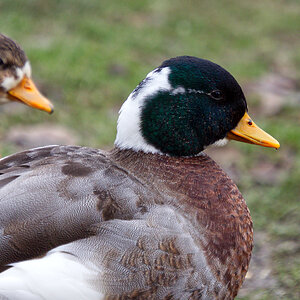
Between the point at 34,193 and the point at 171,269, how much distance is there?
0.65 meters

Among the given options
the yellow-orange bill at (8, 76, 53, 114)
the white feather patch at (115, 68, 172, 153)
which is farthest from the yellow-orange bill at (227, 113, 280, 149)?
the yellow-orange bill at (8, 76, 53, 114)

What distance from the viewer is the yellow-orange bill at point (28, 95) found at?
3.70 metres

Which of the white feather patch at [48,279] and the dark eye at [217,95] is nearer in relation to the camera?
the white feather patch at [48,279]

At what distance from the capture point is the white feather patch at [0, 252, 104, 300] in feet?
7.52

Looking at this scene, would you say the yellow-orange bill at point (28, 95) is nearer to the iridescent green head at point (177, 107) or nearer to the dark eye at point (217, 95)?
the iridescent green head at point (177, 107)

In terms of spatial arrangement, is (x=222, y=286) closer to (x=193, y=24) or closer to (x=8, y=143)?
(x=8, y=143)

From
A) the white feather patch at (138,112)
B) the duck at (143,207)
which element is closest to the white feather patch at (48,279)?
the duck at (143,207)

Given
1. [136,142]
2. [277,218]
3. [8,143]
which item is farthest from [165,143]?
[8,143]

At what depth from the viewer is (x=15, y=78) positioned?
3.65 meters

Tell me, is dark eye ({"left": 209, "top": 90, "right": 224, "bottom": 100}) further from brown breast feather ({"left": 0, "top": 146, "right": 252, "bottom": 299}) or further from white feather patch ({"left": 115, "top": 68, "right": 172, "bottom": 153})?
brown breast feather ({"left": 0, "top": 146, "right": 252, "bottom": 299})

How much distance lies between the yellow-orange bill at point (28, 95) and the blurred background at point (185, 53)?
79 cm

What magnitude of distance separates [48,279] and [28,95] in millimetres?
1690

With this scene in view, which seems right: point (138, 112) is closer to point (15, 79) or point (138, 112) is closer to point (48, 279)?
point (48, 279)

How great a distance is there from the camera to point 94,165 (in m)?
2.66
